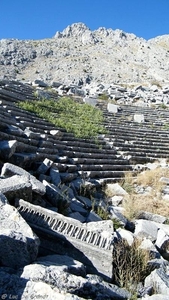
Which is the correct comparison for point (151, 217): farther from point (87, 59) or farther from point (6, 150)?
point (87, 59)

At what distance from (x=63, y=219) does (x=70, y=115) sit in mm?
9007

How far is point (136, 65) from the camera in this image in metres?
38.5

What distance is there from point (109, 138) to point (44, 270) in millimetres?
8749

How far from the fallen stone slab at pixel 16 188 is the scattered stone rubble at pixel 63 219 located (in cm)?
1

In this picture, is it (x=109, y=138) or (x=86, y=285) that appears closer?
(x=86, y=285)

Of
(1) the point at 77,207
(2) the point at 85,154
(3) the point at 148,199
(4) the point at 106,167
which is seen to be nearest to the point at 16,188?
(1) the point at 77,207

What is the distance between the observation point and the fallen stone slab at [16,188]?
3659mm

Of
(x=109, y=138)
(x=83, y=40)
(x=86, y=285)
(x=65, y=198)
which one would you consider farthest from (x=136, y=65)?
(x=86, y=285)

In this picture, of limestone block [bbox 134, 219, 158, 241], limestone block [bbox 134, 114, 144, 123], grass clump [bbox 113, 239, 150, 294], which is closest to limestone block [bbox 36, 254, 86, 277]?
grass clump [bbox 113, 239, 150, 294]

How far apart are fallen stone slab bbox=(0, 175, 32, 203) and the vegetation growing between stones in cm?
585

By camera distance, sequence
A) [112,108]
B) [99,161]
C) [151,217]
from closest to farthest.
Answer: [151,217] → [99,161] → [112,108]

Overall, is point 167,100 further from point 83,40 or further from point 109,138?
point 83,40

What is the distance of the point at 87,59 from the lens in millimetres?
40031

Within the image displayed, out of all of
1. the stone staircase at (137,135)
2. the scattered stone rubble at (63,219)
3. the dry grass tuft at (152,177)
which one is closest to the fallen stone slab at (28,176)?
the scattered stone rubble at (63,219)
